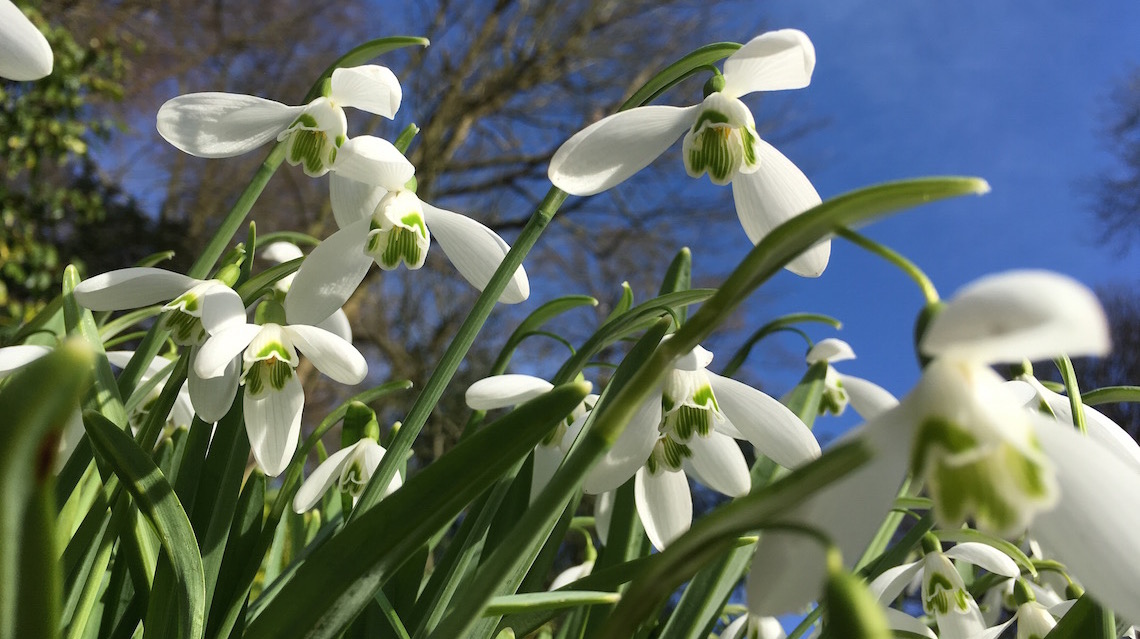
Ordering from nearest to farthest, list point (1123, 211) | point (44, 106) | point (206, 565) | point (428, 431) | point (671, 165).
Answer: point (206, 565) → point (44, 106) → point (428, 431) → point (671, 165) → point (1123, 211)

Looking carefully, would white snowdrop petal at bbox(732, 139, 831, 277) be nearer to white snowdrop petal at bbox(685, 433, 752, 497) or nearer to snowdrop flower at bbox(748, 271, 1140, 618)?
white snowdrop petal at bbox(685, 433, 752, 497)

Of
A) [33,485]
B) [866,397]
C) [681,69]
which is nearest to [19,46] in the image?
[33,485]

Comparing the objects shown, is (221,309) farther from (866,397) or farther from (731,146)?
(866,397)

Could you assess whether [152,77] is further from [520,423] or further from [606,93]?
[520,423]

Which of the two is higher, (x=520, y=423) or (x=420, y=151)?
(x=420, y=151)

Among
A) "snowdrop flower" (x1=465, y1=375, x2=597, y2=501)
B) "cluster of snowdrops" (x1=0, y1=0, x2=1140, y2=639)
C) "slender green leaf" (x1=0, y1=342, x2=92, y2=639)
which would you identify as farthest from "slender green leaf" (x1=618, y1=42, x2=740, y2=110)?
"slender green leaf" (x1=0, y1=342, x2=92, y2=639)

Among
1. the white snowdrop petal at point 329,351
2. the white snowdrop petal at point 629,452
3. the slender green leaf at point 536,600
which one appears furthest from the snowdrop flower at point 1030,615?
the white snowdrop petal at point 329,351

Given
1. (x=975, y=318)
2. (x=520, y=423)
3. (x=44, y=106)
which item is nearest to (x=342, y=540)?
(x=520, y=423)
